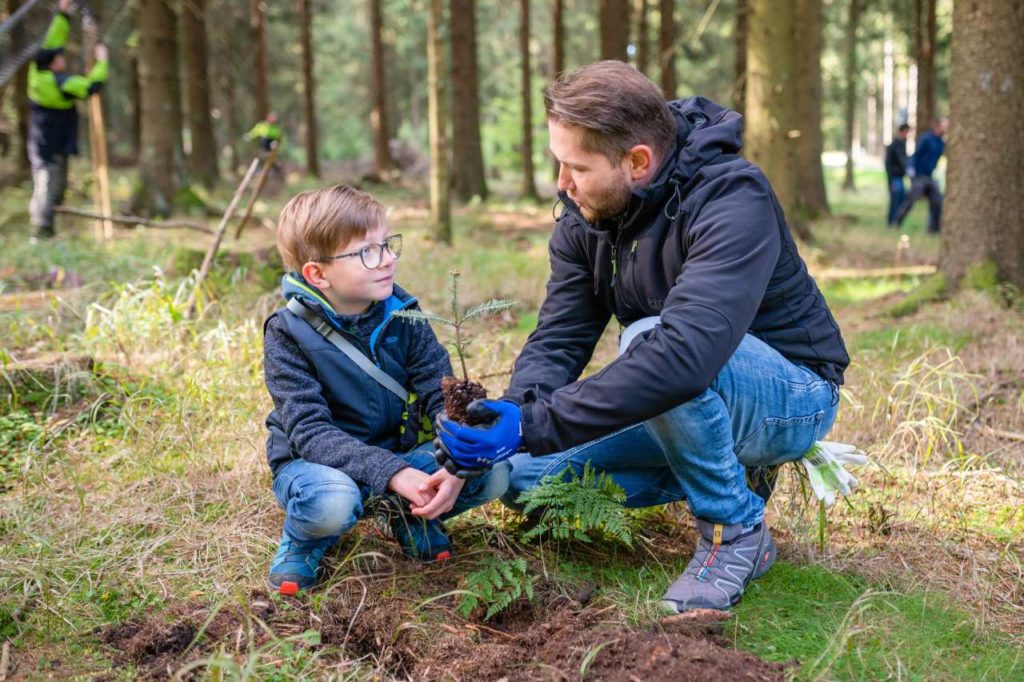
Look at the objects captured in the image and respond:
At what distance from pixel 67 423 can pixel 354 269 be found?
76.7 inches

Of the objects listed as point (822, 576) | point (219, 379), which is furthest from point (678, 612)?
point (219, 379)

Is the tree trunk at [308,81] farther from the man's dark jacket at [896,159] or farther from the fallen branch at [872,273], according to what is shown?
the fallen branch at [872,273]

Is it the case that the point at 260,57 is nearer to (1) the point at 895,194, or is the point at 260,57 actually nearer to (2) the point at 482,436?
(1) the point at 895,194

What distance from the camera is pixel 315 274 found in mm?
3010

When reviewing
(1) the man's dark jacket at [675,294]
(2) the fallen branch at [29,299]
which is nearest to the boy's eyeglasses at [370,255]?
(1) the man's dark jacket at [675,294]

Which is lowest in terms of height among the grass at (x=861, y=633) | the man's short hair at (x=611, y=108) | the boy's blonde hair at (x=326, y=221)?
the grass at (x=861, y=633)

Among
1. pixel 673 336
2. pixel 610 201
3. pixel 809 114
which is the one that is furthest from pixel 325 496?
pixel 809 114

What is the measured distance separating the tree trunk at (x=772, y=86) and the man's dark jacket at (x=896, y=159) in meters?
6.69

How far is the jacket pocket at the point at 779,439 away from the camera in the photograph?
9.35 feet

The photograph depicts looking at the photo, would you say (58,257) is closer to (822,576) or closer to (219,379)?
(219,379)

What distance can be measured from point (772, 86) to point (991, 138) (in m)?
3.19

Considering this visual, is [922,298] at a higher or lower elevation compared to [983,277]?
lower

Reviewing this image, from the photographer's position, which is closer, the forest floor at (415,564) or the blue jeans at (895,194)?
the forest floor at (415,564)

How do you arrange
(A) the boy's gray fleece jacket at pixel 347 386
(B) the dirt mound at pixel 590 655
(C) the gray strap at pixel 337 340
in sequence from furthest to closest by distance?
(C) the gray strap at pixel 337 340 < (A) the boy's gray fleece jacket at pixel 347 386 < (B) the dirt mound at pixel 590 655
